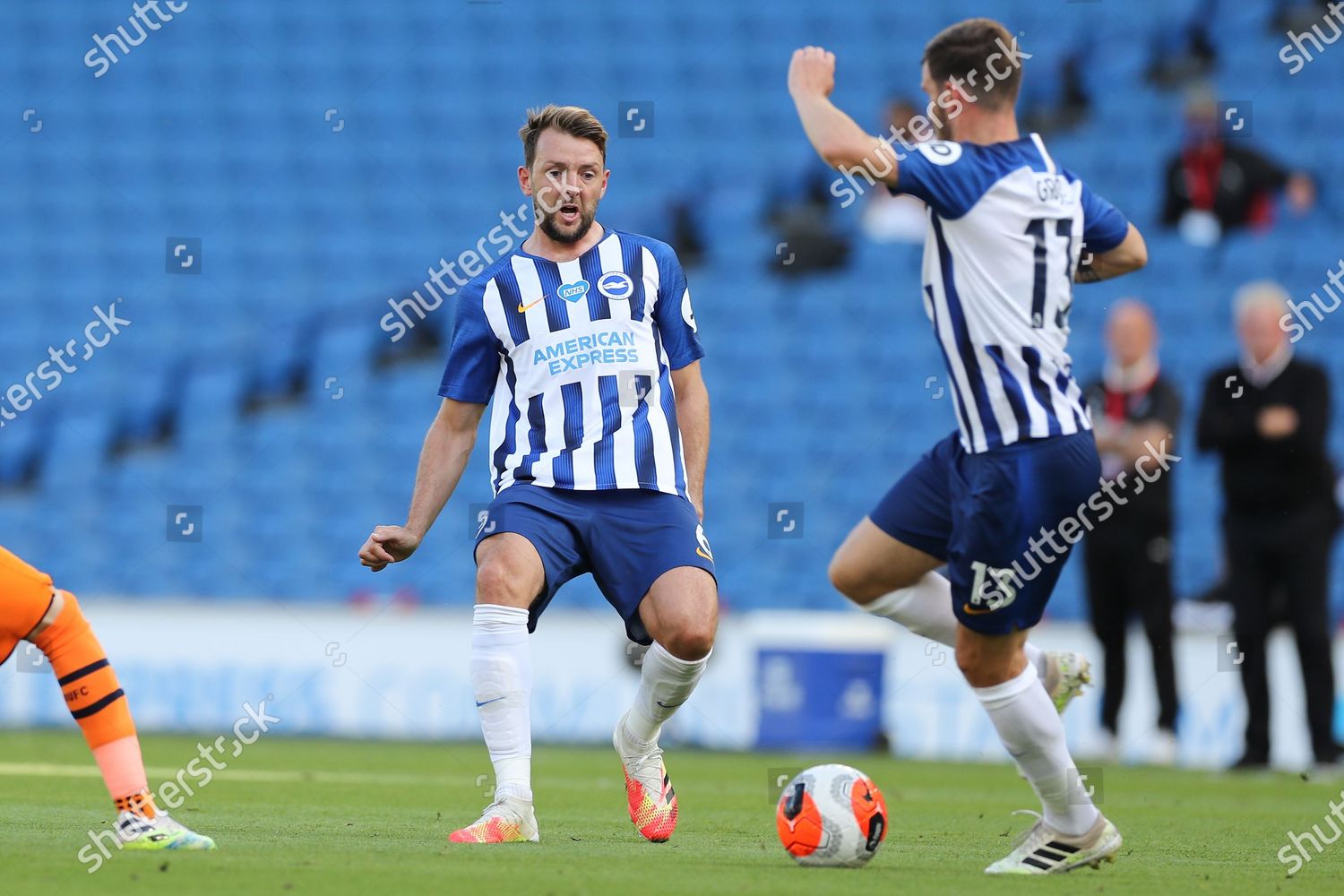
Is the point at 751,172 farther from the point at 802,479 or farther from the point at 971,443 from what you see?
the point at 971,443

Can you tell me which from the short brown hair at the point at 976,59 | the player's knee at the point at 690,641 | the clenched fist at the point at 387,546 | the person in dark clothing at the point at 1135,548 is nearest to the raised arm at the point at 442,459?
the clenched fist at the point at 387,546

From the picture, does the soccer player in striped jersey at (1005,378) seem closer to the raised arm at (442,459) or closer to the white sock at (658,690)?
the white sock at (658,690)

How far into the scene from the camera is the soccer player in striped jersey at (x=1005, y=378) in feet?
14.9

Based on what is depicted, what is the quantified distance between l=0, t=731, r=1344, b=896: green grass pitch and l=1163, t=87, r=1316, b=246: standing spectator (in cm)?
463

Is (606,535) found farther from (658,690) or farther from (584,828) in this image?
(584,828)

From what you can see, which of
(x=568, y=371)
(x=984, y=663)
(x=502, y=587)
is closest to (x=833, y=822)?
(x=984, y=663)

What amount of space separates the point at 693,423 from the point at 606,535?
54 centimetres

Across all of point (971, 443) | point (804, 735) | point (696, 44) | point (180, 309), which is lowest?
point (804, 735)

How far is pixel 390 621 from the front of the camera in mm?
10961

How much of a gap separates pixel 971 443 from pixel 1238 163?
27.8ft

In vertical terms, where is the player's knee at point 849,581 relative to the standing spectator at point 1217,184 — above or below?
below

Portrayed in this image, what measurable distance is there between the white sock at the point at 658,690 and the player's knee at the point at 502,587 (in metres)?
0.53

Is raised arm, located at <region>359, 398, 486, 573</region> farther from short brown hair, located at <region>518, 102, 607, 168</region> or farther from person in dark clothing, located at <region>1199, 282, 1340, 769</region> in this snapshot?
person in dark clothing, located at <region>1199, 282, 1340, 769</region>

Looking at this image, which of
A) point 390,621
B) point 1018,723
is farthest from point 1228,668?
point 1018,723
